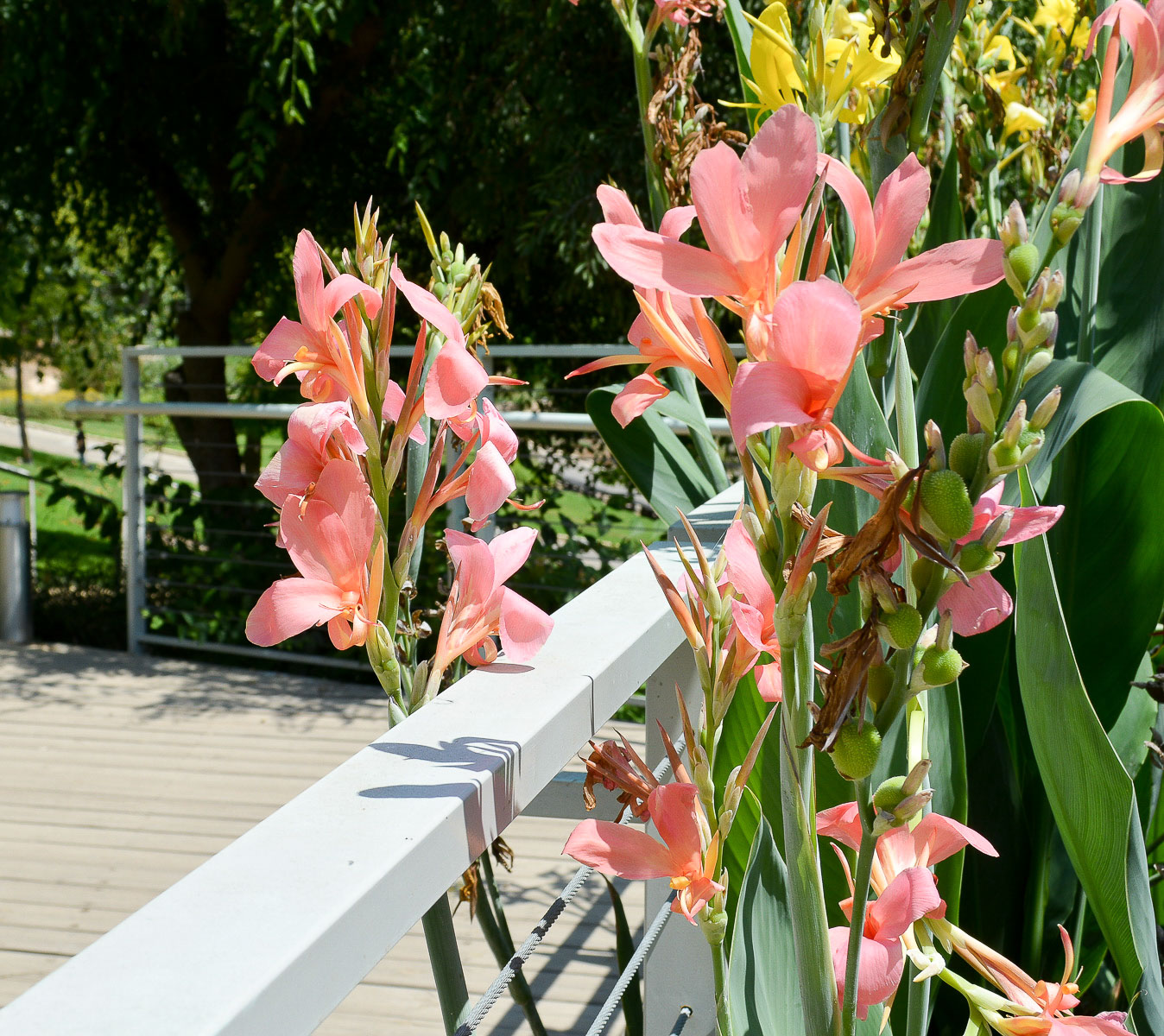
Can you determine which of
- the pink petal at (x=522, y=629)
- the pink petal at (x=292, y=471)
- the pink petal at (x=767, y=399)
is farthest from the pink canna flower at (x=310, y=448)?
the pink petal at (x=767, y=399)

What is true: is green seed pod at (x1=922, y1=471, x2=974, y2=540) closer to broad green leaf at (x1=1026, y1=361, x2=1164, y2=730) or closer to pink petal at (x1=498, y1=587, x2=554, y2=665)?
pink petal at (x1=498, y1=587, x2=554, y2=665)

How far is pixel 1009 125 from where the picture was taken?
3.19 feet

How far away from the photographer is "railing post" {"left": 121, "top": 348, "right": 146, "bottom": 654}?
4160mm

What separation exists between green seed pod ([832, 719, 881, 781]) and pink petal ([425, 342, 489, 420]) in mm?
229

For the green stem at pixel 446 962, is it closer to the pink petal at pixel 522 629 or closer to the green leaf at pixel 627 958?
the pink petal at pixel 522 629

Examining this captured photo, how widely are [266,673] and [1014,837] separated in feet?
11.5

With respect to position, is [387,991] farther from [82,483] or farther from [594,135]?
[82,483]

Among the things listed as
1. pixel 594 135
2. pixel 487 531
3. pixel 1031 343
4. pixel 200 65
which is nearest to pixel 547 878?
pixel 487 531

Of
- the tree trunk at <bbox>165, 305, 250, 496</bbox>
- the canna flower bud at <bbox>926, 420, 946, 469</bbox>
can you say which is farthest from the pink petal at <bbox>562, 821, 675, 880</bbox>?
the tree trunk at <bbox>165, 305, 250, 496</bbox>

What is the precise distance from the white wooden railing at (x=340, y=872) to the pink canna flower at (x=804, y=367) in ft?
0.53

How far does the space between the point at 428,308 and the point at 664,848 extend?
226mm

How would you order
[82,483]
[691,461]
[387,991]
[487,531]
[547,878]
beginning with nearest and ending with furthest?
[691,461]
[387,991]
[547,878]
[487,531]
[82,483]

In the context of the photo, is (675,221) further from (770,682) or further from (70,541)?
(70,541)

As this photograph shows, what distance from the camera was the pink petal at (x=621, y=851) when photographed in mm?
407
